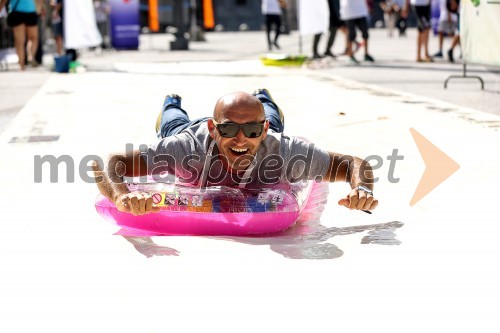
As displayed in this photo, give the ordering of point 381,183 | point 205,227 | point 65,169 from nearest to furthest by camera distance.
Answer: point 205,227 < point 381,183 < point 65,169

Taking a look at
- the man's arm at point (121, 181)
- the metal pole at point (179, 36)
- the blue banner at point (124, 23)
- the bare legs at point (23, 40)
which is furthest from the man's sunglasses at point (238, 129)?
the metal pole at point (179, 36)

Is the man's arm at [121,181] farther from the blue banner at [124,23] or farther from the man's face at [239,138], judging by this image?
the blue banner at [124,23]

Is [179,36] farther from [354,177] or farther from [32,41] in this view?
[354,177]

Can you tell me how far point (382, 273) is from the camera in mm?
4109

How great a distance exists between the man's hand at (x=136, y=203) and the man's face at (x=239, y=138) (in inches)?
18.3

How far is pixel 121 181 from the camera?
15.4ft

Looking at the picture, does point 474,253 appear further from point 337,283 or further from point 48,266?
point 48,266

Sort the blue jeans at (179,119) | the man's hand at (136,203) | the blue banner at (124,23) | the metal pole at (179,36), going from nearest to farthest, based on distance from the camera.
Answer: the man's hand at (136,203), the blue jeans at (179,119), the blue banner at (124,23), the metal pole at (179,36)

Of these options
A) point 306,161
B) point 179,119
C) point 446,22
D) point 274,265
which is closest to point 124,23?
point 446,22

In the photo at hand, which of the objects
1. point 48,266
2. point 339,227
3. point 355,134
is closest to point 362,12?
point 355,134

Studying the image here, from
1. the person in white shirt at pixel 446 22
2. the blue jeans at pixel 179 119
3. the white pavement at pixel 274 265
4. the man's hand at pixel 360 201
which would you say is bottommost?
the white pavement at pixel 274 265

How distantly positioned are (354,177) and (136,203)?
3.61 feet

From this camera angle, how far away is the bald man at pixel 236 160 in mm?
4551

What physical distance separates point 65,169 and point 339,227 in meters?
2.53
